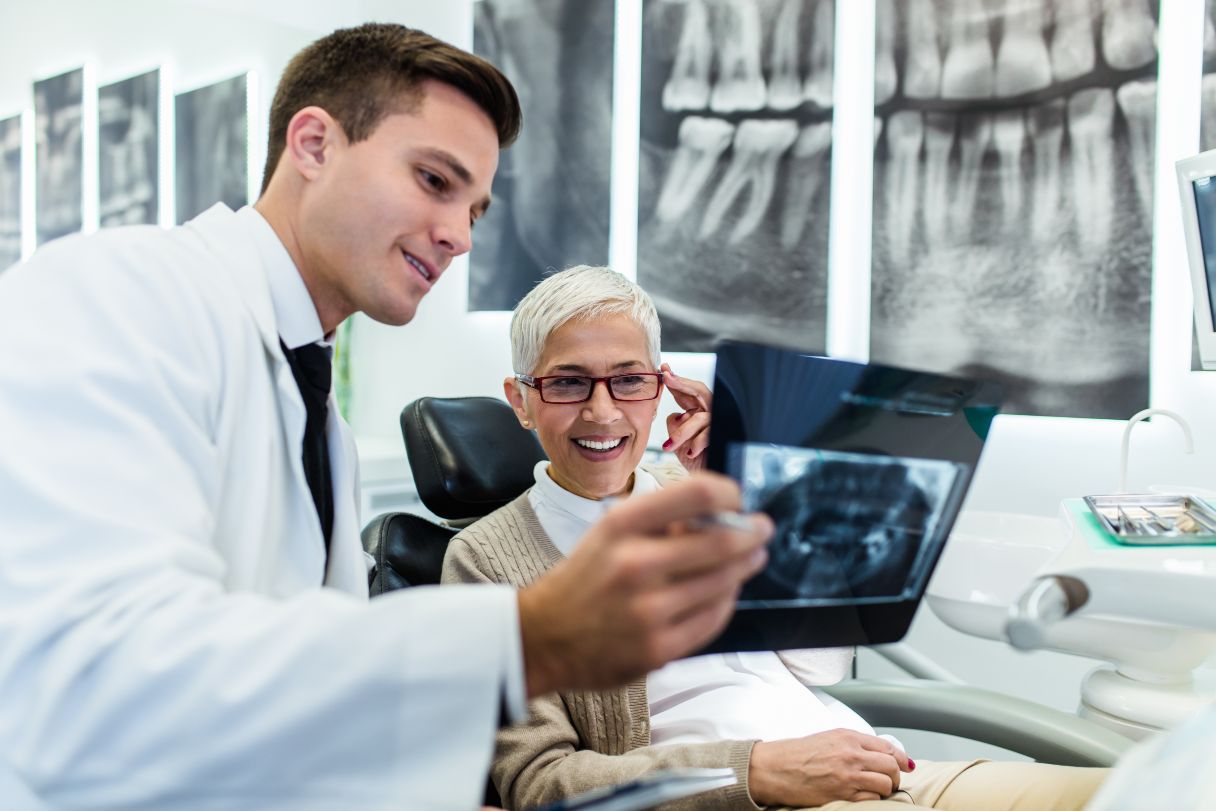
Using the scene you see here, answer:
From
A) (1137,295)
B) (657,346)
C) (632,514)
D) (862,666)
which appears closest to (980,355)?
(1137,295)

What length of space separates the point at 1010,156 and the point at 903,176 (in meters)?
0.30

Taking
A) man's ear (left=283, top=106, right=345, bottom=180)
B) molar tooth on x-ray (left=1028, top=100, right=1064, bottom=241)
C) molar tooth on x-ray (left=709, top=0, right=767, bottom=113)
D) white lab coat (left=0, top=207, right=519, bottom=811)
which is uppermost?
molar tooth on x-ray (left=709, top=0, right=767, bottom=113)

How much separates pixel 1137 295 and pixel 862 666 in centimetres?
135

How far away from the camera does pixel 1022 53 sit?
253 cm

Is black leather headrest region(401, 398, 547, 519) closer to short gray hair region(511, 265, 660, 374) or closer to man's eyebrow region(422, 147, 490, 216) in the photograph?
short gray hair region(511, 265, 660, 374)

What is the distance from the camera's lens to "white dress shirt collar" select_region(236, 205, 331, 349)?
114cm

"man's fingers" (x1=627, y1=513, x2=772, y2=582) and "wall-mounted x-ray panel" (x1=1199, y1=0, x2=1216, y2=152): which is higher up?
"wall-mounted x-ray panel" (x1=1199, y1=0, x2=1216, y2=152)

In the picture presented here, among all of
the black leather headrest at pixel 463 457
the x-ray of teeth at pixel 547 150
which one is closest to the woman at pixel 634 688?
the black leather headrest at pixel 463 457

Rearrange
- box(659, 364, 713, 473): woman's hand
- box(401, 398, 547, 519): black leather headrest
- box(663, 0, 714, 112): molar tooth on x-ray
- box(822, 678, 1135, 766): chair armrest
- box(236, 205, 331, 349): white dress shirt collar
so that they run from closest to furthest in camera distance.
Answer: box(236, 205, 331, 349): white dress shirt collar < box(822, 678, 1135, 766): chair armrest < box(659, 364, 713, 473): woman's hand < box(401, 398, 547, 519): black leather headrest < box(663, 0, 714, 112): molar tooth on x-ray

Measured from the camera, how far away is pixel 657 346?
174cm

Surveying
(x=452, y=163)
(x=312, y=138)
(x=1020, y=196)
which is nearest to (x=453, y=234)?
(x=452, y=163)

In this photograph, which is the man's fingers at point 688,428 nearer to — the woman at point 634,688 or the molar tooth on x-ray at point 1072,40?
the woman at point 634,688

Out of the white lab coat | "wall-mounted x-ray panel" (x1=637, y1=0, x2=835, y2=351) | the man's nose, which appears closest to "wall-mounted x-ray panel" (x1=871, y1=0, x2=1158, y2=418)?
"wall-mounted x-ray panel" (x1=637, y1=0, x2=835, y2=351)

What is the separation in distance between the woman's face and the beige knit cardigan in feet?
0.38
